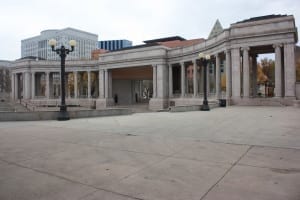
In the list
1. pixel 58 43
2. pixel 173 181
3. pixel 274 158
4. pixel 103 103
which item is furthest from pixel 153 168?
pixel 58 43

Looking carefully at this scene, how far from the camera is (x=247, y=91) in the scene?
2888 centimetres

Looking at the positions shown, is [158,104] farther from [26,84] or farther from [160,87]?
[26,84]

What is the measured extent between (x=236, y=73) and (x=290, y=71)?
5.68m

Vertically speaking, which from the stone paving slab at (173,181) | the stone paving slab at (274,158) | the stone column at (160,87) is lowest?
the stone paving slab at (173,181)

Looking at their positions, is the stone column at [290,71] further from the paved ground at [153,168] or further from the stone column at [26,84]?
the stone column at [26,84]

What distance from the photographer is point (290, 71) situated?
26578 mm

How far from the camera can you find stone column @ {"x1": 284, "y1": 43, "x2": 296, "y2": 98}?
26.4 metres

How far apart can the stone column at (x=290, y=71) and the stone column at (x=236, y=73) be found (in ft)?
16.2

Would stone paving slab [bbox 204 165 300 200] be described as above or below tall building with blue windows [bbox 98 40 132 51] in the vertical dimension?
below

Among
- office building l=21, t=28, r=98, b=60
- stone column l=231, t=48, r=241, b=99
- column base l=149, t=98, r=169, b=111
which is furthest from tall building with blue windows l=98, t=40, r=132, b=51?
stone column l=231, t=48, r=241, b=99

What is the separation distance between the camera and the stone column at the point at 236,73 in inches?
1153

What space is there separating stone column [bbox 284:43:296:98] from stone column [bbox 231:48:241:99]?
495 centimetres

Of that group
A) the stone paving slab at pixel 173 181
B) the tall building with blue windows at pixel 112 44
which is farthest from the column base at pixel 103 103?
the tall building with blue windows at pixel 112 44

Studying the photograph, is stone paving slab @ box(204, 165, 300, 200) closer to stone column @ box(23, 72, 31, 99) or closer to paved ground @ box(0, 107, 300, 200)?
paved ground @ box(0, 107, 300, 200)
